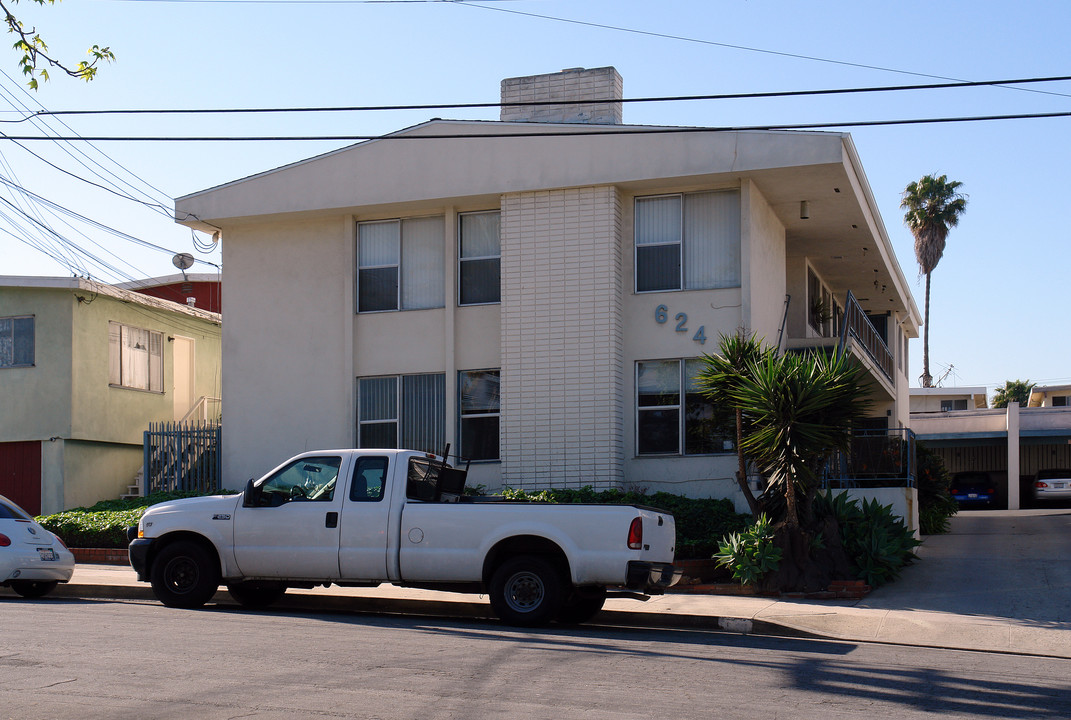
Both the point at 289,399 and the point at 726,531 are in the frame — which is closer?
the point at 726,531

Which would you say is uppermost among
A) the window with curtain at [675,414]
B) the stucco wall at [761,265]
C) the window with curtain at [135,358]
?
the stucco wall at [761,265]

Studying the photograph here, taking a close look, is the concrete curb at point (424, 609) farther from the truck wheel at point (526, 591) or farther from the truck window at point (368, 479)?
the truck window at point (368, 479)

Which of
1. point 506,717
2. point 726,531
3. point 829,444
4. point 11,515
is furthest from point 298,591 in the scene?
point 506,717

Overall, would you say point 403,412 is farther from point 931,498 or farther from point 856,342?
point 931,498

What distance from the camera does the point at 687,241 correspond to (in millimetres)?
18516

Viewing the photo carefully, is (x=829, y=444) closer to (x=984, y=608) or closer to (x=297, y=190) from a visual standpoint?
(x=984, y=608)

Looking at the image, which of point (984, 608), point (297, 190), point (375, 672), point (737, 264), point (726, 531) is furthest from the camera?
point (297, 190)

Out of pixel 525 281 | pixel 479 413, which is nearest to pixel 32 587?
pixel 479 413

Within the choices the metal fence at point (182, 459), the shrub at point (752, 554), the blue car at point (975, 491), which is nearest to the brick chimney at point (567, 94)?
the shrub at point (752, 554)

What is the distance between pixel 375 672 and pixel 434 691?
84 centimetres

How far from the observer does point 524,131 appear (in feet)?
61.2

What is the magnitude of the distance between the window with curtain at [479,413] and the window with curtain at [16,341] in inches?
385

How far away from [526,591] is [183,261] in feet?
Answer: 59.1

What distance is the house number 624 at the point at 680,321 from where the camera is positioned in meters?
18.2
